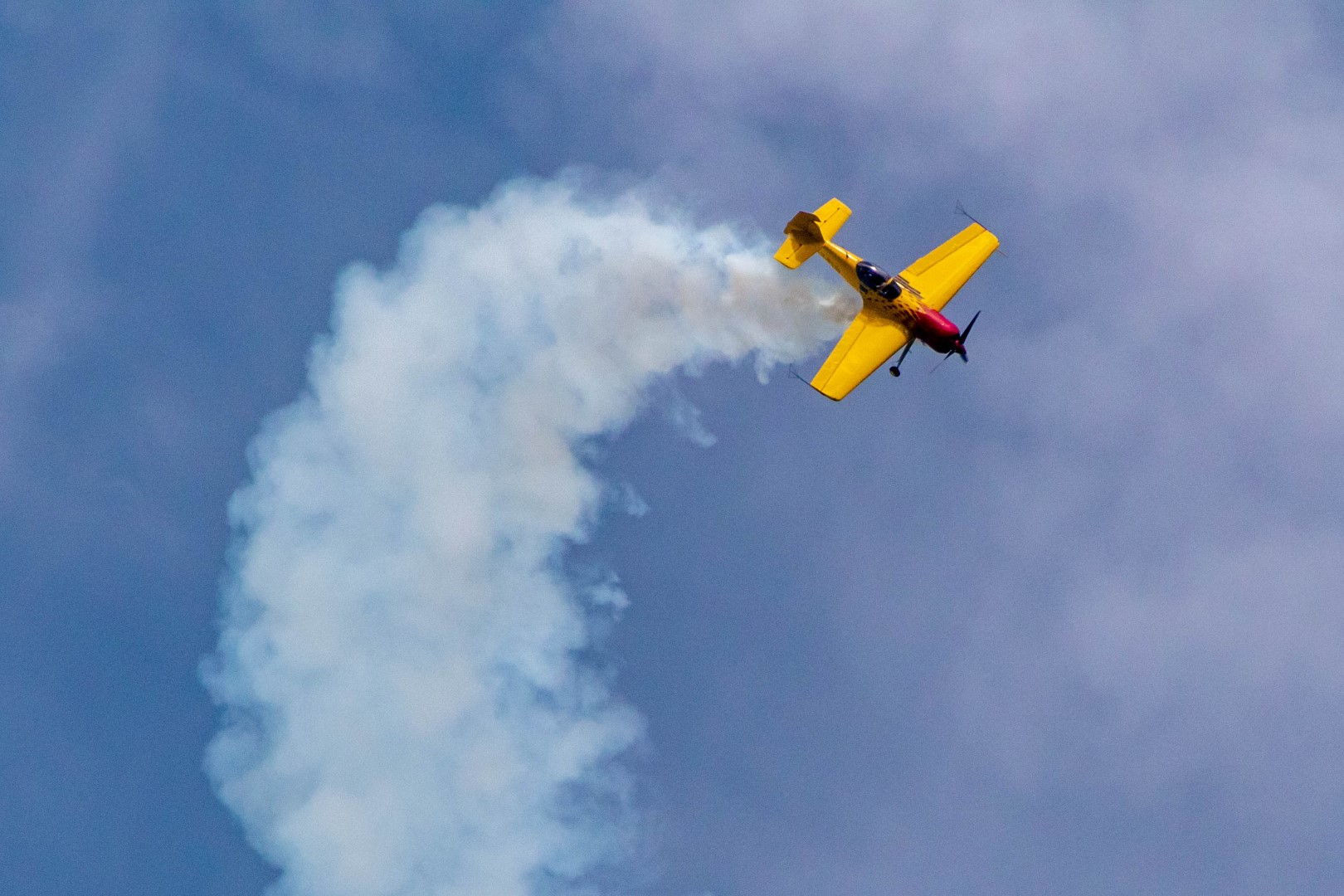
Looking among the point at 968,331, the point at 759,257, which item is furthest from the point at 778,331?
the point at 968,331

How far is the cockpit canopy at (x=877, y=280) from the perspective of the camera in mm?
87938

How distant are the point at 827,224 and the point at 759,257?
4249 mm

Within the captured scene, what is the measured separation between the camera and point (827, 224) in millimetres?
90000

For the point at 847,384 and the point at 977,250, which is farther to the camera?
the point at 977,250

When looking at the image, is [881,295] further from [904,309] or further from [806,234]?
[806,234]

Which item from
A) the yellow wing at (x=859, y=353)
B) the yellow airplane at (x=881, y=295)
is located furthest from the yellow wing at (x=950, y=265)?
the yellow wing at (x=859, y=353)

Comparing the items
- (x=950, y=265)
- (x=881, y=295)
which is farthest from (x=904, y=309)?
(x=950, y=265)

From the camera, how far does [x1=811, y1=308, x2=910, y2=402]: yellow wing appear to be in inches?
3359

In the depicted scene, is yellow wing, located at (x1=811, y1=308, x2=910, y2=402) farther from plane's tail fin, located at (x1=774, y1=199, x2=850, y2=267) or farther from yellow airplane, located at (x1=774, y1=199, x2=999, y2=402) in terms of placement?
plane's tail fin, located at (x1=774, y1=199, x2=850, y2=267)

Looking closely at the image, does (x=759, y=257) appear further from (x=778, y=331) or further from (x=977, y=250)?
(x=977, y=250)

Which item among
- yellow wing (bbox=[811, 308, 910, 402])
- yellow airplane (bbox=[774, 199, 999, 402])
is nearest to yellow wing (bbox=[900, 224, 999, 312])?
yellow airplane (bbox=[774, 199, 999, 402])

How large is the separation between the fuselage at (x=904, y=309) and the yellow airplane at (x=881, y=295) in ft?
0.15

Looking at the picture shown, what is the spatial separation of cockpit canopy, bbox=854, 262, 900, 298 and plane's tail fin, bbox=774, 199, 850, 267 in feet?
9.22

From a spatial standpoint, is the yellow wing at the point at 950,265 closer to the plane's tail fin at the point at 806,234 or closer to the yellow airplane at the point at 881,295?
the yellow airplane at the point at 881,295
